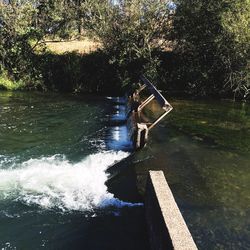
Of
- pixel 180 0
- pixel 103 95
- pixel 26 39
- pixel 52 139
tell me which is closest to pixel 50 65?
pixel 26 39

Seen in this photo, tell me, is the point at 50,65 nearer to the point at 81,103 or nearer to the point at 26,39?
the point at 26,39

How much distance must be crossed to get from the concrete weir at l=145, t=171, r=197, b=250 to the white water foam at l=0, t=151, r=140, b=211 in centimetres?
121

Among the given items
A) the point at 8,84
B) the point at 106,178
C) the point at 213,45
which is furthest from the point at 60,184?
the point at 8,84

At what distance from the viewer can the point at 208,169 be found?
1127 cm

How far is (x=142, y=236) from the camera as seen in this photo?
7.42 meters

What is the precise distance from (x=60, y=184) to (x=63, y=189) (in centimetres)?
33

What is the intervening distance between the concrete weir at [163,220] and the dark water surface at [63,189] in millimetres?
462

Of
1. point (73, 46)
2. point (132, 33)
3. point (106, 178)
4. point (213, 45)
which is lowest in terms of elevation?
point (106, 178)

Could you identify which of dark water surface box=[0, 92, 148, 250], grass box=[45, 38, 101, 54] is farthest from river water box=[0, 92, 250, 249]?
grass box=[45, 38, 101, 54]

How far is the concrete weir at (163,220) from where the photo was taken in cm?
566

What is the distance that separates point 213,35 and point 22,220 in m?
20.3

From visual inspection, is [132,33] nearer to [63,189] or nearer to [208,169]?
[208,169]

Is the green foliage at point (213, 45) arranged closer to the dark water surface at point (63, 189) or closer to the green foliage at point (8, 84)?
the dark water surface at point (63, 189)

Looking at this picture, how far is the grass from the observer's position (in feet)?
100
